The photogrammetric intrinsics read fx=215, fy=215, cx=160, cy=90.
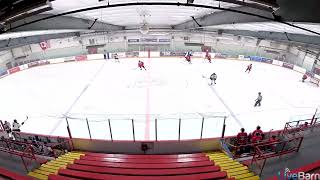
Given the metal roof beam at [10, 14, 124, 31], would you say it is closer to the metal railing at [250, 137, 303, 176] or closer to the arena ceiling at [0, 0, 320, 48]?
the arena ceiling at [0, 0, 320, 48]

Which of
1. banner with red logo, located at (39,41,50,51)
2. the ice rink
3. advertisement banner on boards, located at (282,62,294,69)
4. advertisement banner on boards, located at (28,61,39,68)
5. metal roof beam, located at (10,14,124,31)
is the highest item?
metal roof beam, located at (10,14,124,31)

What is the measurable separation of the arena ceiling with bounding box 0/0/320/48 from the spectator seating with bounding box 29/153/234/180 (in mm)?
4425

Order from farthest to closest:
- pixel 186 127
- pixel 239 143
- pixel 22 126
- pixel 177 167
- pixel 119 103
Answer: pixel 119 103
pixel 22 126
pixel 186 127
pixel 239 143
pixel 177 167

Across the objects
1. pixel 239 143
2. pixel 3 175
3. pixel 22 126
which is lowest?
pixel 22 126

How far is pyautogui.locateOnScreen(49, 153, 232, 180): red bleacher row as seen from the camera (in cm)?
622

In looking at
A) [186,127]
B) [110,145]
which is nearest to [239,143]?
[186,127]

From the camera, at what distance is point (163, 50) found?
97.1 feet

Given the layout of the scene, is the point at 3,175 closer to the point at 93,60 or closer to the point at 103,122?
the point at 103,122

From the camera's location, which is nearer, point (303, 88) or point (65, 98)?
point (65, 98)

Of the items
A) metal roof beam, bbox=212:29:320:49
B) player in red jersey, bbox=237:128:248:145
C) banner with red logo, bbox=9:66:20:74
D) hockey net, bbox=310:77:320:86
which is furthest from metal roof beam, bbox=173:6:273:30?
banner with red logo, bbox=9:66:20:74

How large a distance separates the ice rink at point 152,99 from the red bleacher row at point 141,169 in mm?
2665

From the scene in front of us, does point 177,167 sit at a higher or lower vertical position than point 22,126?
higher

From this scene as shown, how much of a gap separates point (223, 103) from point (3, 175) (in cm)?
1229

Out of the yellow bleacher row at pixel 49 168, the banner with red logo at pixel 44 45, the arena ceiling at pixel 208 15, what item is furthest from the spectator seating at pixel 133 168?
the banner with red logo at pixel 44 45
